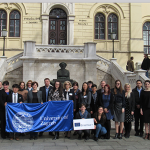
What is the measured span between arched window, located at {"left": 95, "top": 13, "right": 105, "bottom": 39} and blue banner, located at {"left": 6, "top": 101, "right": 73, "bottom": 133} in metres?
16.1

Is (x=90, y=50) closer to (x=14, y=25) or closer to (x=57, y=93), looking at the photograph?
(x=57, y=93)

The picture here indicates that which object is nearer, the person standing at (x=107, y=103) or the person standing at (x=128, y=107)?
the person standing at (x=107, y=103)

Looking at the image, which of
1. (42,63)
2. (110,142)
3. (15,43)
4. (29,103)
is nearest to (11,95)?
(29,103)

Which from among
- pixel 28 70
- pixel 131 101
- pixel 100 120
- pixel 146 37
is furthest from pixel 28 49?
pixel 146 37

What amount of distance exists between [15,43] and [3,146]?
16.6 m

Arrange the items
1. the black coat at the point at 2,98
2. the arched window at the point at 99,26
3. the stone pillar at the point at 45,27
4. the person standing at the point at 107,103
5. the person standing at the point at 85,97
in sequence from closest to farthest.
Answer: the black coat at the point at 2,98
the person standing at the point at 107,103
the person standing at the point at 85,97
the stone pillar at the point at 45,27
the arched window at the point at 99,26

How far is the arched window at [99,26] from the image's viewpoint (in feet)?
75.8

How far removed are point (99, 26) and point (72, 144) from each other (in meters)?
17.7

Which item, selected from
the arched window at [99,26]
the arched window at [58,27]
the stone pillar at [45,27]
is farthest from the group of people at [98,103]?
the arched window at [99,26]

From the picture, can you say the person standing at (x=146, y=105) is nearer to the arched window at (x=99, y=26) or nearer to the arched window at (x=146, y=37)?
the arched window at (x=99, y=26)

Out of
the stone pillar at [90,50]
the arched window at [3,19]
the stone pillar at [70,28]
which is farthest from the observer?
the arched window at [3,19]

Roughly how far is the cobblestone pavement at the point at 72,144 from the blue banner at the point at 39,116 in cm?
37

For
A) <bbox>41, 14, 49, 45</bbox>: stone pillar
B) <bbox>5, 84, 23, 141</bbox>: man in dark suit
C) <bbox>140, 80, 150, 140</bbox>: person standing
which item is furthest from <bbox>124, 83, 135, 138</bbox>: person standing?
<bbox>41, 14, 49, 45</bbox>: stone pillar

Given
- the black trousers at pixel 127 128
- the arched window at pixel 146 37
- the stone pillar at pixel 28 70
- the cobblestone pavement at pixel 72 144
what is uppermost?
the arched window at pixel 146 37
